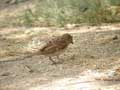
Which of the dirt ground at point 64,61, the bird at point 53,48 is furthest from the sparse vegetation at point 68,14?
the bird at point 53,48

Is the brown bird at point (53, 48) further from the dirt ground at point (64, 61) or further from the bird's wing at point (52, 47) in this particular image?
the dirt ground at point (64, 61)

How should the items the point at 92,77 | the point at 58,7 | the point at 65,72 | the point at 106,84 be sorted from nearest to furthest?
the point at 106,84
the point at 92,77
the point at 65,72
the point at 58,7

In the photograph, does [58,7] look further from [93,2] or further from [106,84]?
[106,84]

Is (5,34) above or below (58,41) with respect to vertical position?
below

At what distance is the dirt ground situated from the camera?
879 centimetres

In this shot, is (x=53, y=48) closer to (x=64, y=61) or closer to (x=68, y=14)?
(x=64, y=61)

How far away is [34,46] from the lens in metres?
12.4

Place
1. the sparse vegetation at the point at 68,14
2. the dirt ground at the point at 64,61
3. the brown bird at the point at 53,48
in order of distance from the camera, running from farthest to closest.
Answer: the sparse vegetation at the point at 68,14 < the brown bird at the point at 53,48 < the dirt ground at the point at 64,61

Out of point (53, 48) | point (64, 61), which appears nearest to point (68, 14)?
point (64, 61)

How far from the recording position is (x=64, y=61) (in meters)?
10.7

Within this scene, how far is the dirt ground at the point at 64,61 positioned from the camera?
8.79 meters

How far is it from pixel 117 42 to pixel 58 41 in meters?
1.80

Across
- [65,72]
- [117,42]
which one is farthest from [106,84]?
[117,42]

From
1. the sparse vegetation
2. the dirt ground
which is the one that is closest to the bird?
the dirt ground
